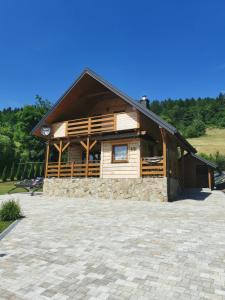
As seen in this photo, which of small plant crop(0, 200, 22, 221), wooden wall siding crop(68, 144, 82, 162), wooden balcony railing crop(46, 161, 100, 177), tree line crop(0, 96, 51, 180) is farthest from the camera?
tree line crop(0, 96, 51, 180)

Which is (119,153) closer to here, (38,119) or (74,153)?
(74,153)

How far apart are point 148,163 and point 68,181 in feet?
20.6

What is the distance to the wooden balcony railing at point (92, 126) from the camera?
17750mm

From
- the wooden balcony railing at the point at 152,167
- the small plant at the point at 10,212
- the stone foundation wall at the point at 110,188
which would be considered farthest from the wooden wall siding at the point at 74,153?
the small plant at the point at 10,212

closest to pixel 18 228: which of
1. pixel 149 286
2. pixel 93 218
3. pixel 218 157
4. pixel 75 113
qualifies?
pixel 93 218

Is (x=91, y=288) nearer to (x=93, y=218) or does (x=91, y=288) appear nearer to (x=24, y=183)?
(x=93, y=218)

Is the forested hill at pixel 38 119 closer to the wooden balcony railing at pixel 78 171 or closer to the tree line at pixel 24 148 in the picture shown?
the tree line at pixel 24 148

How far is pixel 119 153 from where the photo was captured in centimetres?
1756

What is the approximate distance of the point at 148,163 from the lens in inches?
628

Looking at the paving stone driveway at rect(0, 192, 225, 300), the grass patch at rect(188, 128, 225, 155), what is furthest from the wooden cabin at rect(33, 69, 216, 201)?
the grass patch at rect(188, 128, 225, 155)

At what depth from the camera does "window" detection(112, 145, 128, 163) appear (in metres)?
17.2

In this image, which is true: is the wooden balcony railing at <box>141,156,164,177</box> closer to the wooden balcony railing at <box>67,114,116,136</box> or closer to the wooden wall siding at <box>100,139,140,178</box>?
the wooden wall siding at <box>100,139,140,178</box>

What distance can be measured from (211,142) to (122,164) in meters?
54.9

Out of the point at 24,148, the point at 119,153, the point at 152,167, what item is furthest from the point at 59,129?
the point at 24,148
